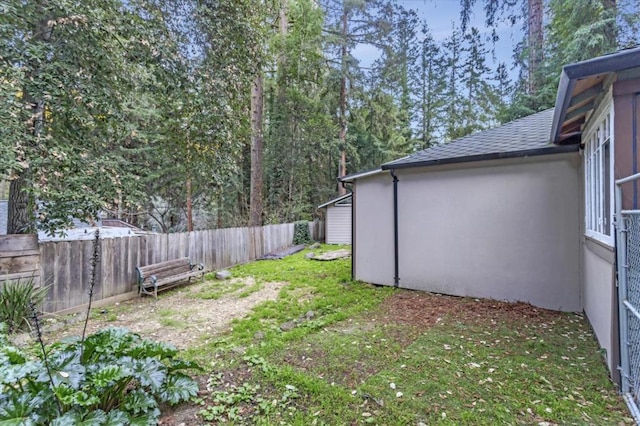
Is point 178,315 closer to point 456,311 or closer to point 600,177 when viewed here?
point 456,311

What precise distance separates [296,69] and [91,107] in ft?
40.0

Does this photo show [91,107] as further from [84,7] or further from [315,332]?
[315,332]

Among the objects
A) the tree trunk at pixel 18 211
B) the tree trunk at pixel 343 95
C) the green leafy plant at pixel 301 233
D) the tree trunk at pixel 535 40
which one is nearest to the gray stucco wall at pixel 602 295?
the tree trunk at pixel 18 211

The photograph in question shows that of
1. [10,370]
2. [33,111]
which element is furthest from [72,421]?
[33,111]

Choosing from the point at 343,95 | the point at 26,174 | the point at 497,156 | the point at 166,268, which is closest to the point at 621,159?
the point at 497,156

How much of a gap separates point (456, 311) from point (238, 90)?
561cm

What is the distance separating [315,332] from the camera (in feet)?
14.2

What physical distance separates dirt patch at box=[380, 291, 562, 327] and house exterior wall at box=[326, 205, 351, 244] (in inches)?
375

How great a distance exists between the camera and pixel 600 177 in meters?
3.43

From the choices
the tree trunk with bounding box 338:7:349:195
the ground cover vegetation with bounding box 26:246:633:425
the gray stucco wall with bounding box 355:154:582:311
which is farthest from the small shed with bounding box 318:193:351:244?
the ground cover vegetation with bounding box 26:246:633:425

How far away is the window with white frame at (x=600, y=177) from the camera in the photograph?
306cm

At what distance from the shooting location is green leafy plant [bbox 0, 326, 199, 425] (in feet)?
6.59

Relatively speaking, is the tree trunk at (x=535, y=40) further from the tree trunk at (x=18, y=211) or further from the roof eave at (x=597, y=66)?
the tree trunk at (x=18, y=211)

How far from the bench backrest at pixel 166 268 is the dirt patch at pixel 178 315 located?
1.50 ft
